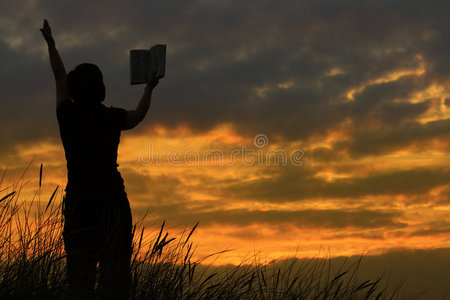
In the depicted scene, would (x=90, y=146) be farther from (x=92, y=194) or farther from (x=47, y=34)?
(x=47, y=34)

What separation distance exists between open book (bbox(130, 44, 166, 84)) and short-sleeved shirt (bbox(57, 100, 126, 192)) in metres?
0.58

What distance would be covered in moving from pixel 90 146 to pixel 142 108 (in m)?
0.63

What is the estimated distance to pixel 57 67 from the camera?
526 centimetres

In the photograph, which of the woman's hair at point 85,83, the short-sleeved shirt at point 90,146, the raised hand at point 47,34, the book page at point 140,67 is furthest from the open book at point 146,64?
the raised hand at point 47,34

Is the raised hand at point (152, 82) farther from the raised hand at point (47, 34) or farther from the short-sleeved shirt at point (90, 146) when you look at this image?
the raised hand at point (47, 34)

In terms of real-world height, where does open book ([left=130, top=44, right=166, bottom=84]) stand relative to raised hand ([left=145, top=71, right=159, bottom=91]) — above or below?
above

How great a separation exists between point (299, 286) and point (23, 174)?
9.80ft

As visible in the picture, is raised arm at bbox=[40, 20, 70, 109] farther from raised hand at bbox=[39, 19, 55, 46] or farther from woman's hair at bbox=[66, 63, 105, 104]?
woman's hair at bbox=[66, 63, 105, 104]

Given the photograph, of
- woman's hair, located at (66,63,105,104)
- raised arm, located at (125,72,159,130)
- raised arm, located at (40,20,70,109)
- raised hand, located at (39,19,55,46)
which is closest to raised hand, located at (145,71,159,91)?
raised arm, located at (125,72,159,130)

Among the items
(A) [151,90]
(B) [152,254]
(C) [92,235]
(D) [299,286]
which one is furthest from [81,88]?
(D) [299,286]

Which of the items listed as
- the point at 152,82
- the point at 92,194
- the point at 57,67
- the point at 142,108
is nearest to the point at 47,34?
the point at 57,67

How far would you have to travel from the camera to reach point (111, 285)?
4.58m

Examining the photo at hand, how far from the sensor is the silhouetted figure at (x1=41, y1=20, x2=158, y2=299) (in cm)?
464

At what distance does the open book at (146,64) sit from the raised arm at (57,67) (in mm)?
624
